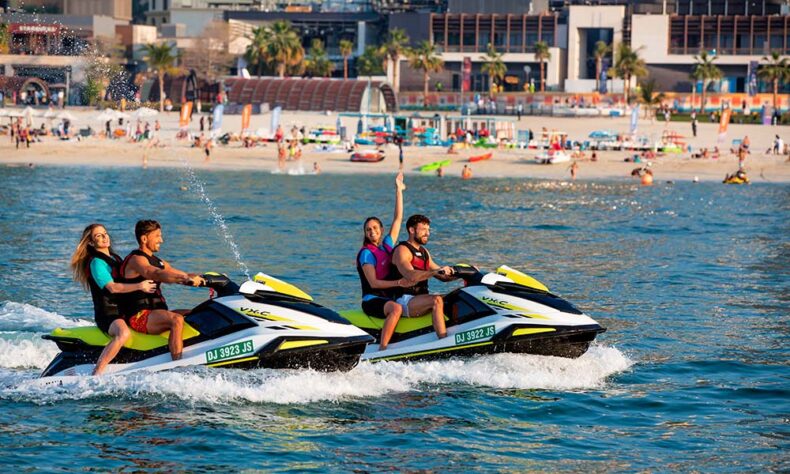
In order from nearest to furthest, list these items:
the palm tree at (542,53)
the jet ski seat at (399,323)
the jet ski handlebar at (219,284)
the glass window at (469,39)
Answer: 1. the jet ski handlebar at (219,284)
2. the jet ski seat at (399,323)
3. the palm tree at (542,53)
4. the glass window at (469,39)

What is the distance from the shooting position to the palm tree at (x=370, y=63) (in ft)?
375

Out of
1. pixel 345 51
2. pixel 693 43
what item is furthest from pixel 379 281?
pixel 345 51

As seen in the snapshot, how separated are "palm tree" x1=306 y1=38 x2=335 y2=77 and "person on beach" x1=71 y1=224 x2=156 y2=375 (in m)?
101

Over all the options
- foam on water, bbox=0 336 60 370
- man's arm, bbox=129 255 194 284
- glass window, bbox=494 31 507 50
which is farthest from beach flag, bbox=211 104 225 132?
man's arm, bbox=129 255 194 284

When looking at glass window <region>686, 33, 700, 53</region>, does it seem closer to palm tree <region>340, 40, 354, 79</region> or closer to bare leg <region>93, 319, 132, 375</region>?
palm tree <region>340, 40, 354, 79</region>

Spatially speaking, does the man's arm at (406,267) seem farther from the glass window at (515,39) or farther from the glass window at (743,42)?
the glass window at (515,39)

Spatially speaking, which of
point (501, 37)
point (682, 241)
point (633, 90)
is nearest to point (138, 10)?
point (501, 37)

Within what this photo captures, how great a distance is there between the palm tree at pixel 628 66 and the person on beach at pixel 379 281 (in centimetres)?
9034

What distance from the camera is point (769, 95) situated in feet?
335

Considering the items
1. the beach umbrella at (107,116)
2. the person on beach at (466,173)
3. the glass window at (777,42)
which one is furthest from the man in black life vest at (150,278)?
the glass window at (777,42)

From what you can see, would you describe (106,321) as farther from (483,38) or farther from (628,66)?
(483,38)

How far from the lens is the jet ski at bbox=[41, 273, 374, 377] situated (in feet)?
46.8

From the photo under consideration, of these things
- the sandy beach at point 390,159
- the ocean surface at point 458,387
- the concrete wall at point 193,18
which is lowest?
the ocean surface at point 458,387

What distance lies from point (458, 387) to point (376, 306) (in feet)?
4.64
